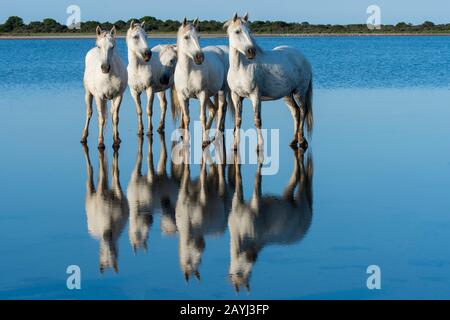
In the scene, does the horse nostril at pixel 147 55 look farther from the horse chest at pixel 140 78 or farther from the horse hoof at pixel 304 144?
the horse hoof at pixel 304 144

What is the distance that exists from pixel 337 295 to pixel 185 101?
26.1ft

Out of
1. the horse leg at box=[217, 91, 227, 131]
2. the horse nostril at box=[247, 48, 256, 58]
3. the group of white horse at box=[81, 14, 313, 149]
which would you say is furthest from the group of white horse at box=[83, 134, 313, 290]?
the horse leg at box=[217, 91, 227, 131]

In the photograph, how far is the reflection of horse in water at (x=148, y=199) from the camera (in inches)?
389

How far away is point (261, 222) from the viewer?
10117mm

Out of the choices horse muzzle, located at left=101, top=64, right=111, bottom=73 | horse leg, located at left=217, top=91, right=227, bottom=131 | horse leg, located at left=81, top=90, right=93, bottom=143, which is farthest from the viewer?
horse leg, located at left=217, top=91, right=227, bottom=131

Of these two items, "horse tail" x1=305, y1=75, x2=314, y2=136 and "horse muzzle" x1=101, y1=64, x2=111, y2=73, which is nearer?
"horse muzzle" x1=101, y1=64, x2=111, y2=73

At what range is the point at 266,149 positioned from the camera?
15250 millimetres

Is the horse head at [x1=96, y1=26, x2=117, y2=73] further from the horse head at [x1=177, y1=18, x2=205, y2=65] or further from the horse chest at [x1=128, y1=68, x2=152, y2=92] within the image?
the horse chest at [x1=128, y1=68, x2=152, y2=92]

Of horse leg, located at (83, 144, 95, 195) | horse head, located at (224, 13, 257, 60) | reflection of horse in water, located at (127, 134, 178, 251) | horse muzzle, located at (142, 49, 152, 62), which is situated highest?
horse head, located at (224, 13, 257, 60)

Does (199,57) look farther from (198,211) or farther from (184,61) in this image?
(198,211)

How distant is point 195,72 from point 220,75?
62 centimetres

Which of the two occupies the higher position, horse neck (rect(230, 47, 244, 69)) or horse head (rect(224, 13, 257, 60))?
horse head (rect(224, 13, 257, 60))

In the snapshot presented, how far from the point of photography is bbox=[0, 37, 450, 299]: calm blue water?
812 centimetres

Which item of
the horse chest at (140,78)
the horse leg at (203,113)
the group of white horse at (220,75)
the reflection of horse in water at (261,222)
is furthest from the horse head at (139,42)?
the reflection of horse in water at (261,222)
